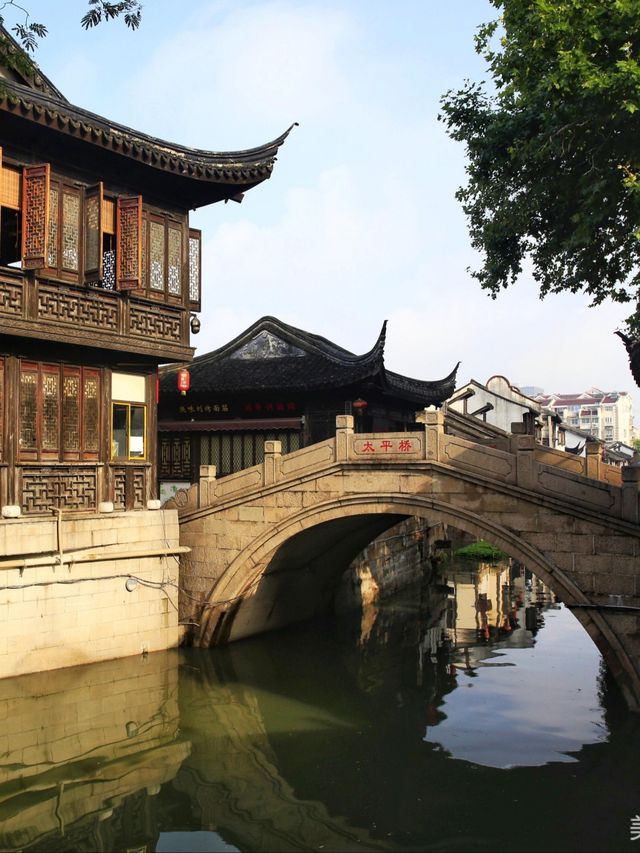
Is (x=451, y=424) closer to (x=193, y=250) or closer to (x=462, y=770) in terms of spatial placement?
(x=193, y=250)

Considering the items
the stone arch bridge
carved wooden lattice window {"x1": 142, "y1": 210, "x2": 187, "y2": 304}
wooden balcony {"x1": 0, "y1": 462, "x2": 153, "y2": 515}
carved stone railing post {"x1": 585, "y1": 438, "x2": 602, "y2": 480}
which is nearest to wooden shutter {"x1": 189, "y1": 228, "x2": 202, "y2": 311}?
carved wooden lattice window {"x1": 142, "y1": 210, "x2": 187, "y2": 304}

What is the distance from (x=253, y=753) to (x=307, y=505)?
4603 mm

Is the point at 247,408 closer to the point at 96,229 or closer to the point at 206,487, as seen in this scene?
the point at 206,487

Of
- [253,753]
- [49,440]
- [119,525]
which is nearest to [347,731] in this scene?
[253,753]

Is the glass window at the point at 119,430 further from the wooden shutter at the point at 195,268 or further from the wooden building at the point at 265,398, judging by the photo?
the wooden building at the point at 265,398

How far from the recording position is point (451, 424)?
24344 millimetres

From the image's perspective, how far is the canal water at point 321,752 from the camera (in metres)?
8.41

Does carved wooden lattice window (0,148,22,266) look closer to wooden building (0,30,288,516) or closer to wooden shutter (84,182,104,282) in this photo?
wooden building (0,30,288,516)

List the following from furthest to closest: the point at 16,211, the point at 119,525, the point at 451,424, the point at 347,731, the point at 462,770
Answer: the point at 451,424 → the point at 119,525 → the point at 16,211 → the point at 347,731 → the point at 462,770

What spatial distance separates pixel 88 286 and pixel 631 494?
9.25 m

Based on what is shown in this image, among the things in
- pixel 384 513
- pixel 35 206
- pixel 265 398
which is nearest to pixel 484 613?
pixel 384 513

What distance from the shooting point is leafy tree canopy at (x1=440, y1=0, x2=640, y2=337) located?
10359 mm

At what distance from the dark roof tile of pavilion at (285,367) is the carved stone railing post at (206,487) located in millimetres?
4400

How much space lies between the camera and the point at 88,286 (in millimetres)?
13039
